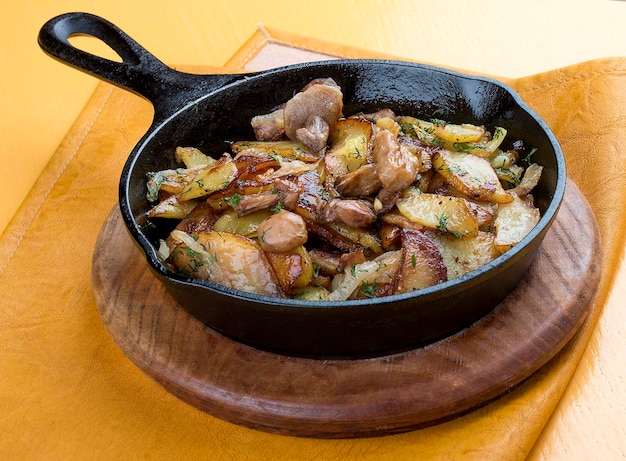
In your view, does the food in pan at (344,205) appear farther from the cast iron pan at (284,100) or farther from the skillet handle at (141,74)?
the skillet handle at (141,74)

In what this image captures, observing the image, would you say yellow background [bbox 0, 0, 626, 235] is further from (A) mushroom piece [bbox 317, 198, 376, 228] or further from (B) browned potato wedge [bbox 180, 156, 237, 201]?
(A) mushroom piece [bbox 317, 198, 376, 228]

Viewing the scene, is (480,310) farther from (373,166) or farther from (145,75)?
(145,75)

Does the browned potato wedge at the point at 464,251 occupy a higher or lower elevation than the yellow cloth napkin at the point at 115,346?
higher

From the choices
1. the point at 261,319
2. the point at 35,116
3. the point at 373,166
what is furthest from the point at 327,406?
the point at 35,116

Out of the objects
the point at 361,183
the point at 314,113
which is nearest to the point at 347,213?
the point at 361,183

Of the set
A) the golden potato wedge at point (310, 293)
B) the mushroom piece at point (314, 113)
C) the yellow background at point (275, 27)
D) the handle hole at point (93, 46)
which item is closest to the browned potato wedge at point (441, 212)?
the golden potato wedge at point (310, 293)

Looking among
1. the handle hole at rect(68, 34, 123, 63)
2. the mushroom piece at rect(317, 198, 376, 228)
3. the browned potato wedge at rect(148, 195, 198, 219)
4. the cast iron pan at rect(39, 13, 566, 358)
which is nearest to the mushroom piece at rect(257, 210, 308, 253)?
the mushroom piece at rect(317, 198, 376, 228)
